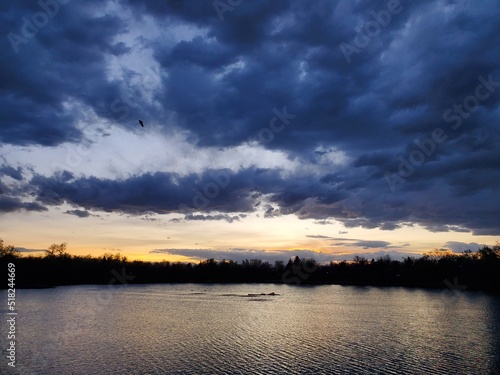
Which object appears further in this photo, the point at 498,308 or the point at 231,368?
the point at 498,308

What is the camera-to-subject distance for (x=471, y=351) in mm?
43688

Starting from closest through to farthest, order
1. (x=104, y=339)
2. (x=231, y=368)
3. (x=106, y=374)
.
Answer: (x=106, y=374) → (x=231, y=368) → (x=104, y=339)

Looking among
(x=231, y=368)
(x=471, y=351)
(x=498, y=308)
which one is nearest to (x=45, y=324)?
(x=231, y=368)

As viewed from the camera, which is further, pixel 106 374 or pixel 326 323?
pixel 326 323

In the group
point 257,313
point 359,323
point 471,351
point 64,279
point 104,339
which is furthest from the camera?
point 64,279

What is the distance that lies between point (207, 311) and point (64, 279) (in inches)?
5043

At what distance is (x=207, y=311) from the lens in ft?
279

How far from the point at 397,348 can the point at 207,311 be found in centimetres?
4868

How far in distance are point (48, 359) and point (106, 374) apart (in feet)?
27.6

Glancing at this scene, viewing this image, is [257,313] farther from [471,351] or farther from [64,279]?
[64,279]

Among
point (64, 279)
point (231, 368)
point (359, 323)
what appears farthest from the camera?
point (64, 279)

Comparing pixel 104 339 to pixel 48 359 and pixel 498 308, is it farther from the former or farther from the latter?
pixel 498 308

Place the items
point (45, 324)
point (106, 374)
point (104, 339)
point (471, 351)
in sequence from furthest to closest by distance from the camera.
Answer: point (45, 324) → point (104, 339) → point (471, 351) → point (106, 374)

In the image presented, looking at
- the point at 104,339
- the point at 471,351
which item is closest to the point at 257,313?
the point at 104,339
